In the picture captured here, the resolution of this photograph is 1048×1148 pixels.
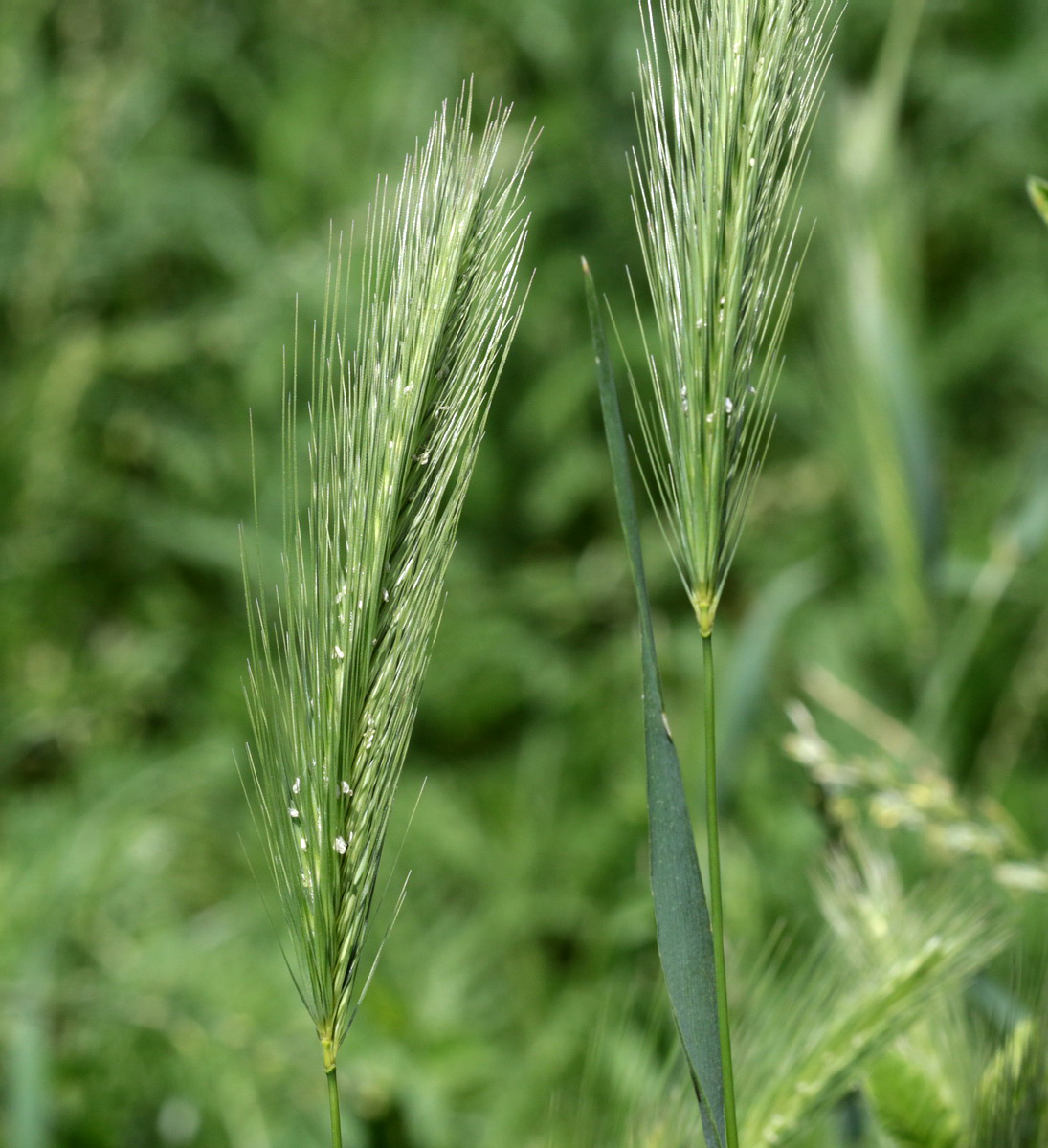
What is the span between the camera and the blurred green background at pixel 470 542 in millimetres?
1125

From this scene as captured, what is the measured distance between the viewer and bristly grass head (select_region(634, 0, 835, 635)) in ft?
1.14

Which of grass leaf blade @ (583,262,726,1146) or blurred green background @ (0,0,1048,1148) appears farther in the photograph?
blurred green background @ (0,0,1048,1148)

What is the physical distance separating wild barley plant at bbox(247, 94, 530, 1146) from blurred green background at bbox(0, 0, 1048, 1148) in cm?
62

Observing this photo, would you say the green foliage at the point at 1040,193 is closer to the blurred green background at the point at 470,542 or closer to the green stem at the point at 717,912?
the green stem at the point at 717,912

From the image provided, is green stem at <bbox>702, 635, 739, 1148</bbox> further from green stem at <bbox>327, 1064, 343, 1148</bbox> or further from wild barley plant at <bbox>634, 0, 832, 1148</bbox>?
green stem at <bbox>327, 1064, 343, 1148</bbox>

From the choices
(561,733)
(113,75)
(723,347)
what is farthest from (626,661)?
(723,347)

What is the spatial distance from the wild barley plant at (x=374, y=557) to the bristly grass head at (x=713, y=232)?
0.05 m

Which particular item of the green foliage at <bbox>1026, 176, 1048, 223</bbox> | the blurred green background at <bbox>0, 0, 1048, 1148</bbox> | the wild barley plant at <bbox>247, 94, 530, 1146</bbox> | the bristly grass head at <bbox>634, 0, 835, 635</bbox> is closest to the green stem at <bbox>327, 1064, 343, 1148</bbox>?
the wild barley plant at <bbox>247, 94, 530, 1146</bbox>

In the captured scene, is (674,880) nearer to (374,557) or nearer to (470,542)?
(374,557)

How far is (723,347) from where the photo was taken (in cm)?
35

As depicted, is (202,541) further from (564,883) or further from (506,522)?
(564,883)

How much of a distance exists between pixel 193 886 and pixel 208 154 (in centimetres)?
116

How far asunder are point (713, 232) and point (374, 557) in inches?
5.5

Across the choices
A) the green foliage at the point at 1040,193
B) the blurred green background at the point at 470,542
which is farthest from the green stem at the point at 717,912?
the blurred green background at the point at 470,542
